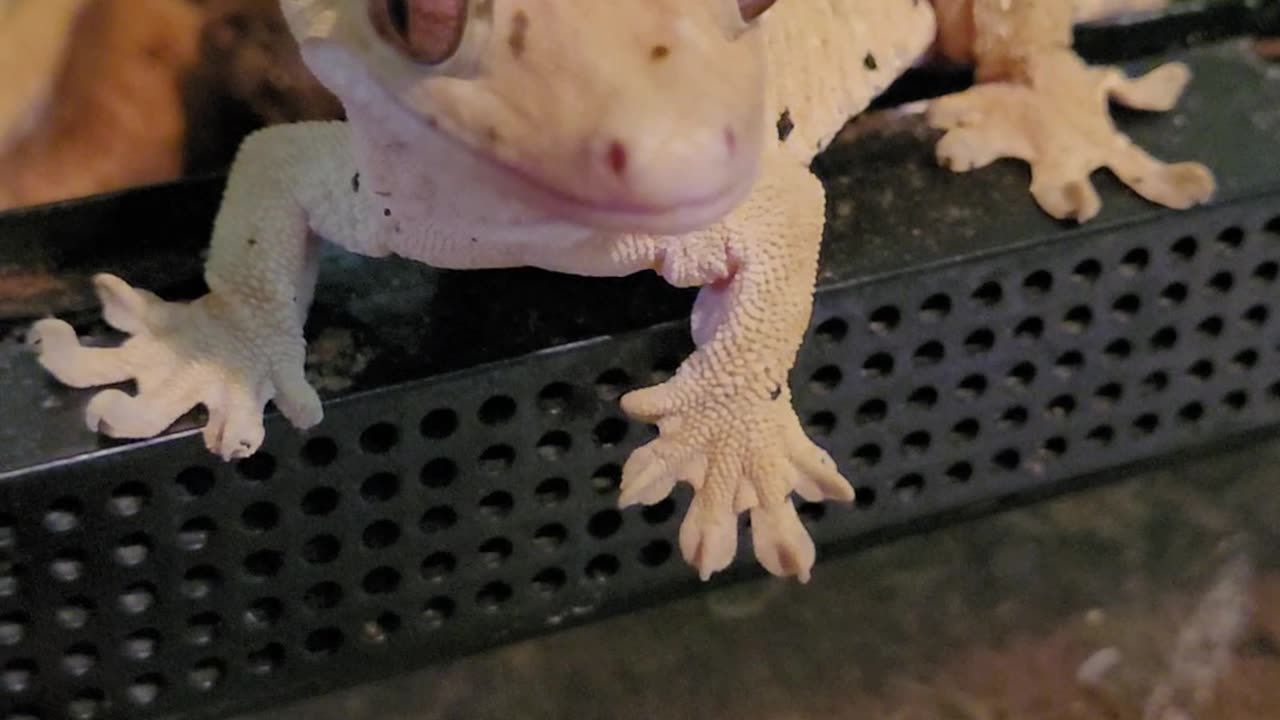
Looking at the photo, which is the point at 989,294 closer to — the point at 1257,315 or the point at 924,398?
the point at 924,398

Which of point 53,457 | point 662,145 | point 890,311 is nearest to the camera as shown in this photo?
point 662,145

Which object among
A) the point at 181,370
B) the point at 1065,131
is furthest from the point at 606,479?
the point at 1065,131

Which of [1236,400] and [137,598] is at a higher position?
[137,598]

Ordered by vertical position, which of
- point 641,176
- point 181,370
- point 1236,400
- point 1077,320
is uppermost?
point 641,176

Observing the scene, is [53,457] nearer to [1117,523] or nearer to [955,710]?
[955,710]

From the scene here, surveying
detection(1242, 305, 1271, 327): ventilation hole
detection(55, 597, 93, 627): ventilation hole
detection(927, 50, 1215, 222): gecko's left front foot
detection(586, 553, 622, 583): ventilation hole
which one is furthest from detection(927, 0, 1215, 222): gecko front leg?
detection(55, 597, 93, 627): ventilation hole

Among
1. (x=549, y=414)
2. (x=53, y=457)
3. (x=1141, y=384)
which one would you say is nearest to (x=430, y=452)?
(x=549, y=414)
